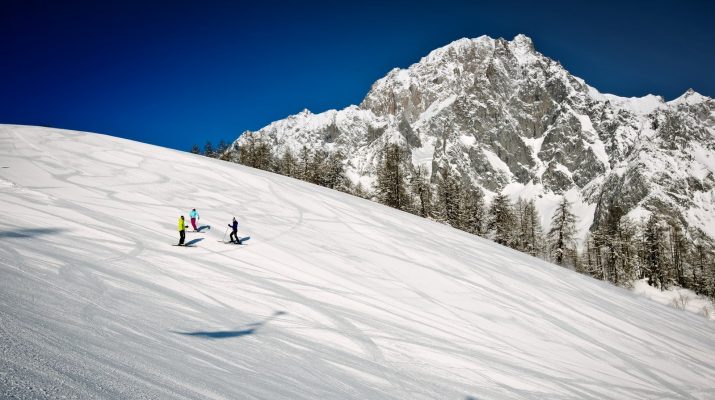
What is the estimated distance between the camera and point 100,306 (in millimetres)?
6633

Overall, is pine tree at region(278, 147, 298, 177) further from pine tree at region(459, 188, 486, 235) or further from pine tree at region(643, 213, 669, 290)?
pine tree at region(643, 213, 669, 290)

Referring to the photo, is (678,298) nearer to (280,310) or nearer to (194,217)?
(280,310)

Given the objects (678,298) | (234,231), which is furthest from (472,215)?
(234,231)

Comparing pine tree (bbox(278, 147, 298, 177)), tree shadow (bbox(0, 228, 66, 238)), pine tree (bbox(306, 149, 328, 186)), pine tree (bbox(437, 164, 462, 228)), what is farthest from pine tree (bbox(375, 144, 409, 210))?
A: tree shadow (bbox(0, 228, 66, 238))

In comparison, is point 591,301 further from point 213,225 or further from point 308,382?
point 213,225

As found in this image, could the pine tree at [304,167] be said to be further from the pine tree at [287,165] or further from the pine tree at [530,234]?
the pine tree at [530,234]

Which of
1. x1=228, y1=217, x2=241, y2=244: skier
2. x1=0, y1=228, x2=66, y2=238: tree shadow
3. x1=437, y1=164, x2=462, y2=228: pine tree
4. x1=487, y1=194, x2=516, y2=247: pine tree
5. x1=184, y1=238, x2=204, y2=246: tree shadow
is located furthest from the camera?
x1=437, y1=164, x2=462, y2=228: pine tree

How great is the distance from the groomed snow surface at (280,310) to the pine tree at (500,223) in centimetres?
3016

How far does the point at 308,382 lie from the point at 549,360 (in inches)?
293

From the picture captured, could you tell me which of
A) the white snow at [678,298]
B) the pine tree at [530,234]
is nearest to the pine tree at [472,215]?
the pine tree at [530,234]

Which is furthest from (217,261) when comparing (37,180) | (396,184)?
(396,184)

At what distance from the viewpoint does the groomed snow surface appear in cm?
484

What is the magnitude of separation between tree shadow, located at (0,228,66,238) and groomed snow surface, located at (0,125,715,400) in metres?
0.08

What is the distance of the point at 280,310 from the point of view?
914cm
